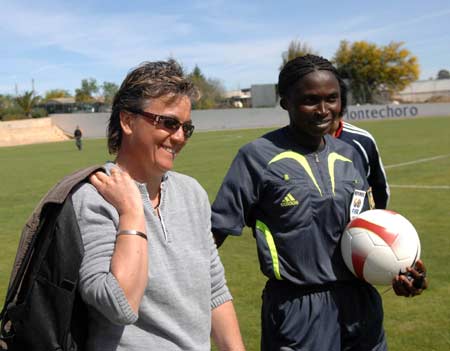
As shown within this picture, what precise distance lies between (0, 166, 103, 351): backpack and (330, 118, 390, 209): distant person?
201 cm

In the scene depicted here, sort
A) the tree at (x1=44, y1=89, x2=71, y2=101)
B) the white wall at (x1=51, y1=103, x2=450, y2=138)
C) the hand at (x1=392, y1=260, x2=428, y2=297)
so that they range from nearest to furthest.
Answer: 1. the hand at (x1=392, y1=260, x2=428, y2=297)
2. the white wall at (x1=51, y1=103, x2=450, y2=138)
3. the tree at (x1=44, y1=89, x2=71, y2=101)

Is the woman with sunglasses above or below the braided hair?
below

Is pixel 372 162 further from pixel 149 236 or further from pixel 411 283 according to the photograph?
pixel 149 236

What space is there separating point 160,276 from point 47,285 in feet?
1.27

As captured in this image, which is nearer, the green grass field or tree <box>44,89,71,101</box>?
the green grass field

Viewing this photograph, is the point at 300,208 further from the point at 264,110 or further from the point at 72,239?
the point at 264,110

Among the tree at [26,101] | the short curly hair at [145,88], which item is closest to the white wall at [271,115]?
the tree at [26,101]

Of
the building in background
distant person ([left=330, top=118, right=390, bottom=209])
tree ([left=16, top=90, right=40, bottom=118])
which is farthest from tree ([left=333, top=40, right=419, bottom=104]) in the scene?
distant person ([left=330, top=118, right=390, bottom=209])

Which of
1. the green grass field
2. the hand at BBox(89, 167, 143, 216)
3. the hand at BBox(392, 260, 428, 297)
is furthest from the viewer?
the green grass field

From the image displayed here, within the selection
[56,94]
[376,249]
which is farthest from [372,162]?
[56,94]

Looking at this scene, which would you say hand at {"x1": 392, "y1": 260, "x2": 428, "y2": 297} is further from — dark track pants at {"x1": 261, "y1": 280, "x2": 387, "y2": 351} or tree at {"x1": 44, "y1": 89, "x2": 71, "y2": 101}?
tree at {"x1": 44, "y1": 89, "x2": 71, "y2": 101}

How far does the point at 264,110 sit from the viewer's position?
6209 centimetres

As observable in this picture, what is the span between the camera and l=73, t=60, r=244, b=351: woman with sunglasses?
6.06 feet

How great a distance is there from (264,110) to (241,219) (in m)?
59.7
